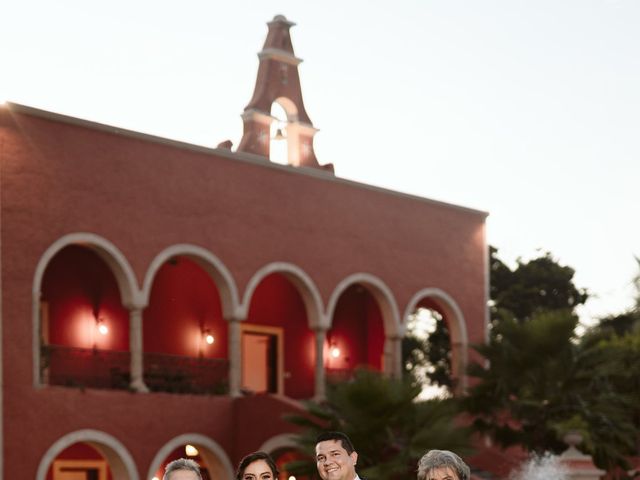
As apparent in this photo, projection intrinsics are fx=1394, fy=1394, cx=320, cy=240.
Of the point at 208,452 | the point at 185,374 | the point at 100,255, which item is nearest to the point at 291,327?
the point at 185,374

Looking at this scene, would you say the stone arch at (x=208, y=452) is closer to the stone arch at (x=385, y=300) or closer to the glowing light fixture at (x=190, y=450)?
the glowing light fixture at (x=190, y=450)

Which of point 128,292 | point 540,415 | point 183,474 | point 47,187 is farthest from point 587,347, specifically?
point 183,474

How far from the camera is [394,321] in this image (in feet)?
84.4

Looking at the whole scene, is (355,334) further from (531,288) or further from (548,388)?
(531,288)

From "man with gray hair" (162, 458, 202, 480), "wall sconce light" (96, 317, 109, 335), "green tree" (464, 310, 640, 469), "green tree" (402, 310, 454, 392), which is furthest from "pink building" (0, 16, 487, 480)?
"man with gray hair" (162, 458, 202, 480)

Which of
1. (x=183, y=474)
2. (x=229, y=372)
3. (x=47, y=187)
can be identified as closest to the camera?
(x=183, y=474)

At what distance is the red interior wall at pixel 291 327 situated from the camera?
26.3 metres

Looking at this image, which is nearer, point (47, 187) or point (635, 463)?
point (47, 187)

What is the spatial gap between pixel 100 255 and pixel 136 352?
1.59 metres

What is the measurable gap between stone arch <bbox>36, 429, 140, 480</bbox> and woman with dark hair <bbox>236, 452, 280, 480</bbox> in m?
14.2

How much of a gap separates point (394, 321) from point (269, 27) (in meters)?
6.11

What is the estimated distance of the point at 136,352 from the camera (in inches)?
Result: 843

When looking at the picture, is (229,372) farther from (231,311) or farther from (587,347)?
(587,347)

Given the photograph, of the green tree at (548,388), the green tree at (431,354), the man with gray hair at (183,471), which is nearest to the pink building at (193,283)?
the green tree at (548,388)
